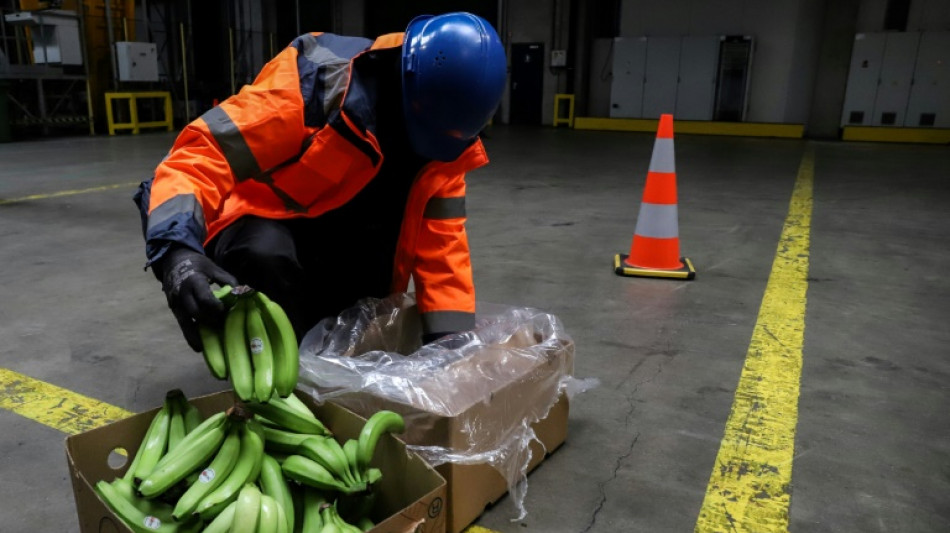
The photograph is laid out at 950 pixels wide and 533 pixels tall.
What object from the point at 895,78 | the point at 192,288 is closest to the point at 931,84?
the point at 895,78

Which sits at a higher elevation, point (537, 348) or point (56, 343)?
point (537, 348)

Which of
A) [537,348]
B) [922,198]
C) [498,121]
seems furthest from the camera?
[498,121]

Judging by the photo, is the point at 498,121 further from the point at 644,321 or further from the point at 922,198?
the point at 644,321

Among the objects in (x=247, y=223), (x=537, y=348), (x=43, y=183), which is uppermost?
(x=247, y=223)

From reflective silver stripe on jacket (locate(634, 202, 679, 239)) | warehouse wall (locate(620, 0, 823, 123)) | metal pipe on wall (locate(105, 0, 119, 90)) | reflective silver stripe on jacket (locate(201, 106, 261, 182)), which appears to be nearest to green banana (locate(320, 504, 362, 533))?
reflective silver stripe on jacket (locate(201, 106, 261, 182))

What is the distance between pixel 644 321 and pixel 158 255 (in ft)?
7.66

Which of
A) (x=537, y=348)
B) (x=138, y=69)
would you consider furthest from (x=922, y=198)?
(x=138, y=69)

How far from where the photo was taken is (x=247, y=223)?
216 cm

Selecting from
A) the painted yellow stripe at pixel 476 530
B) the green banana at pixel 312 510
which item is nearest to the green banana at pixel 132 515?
the green banana at pixel 312 510

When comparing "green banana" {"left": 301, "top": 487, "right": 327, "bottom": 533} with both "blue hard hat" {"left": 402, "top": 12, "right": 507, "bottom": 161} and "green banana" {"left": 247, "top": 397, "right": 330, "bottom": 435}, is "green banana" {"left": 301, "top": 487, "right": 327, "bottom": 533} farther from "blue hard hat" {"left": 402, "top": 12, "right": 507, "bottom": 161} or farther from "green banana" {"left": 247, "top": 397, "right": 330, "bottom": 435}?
"blue hard hat" {"left": 402, "top": 12, "right": 507, "bottom": 161}

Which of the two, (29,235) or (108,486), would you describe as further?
(29,235)

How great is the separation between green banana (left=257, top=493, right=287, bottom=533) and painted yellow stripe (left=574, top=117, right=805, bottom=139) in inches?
629

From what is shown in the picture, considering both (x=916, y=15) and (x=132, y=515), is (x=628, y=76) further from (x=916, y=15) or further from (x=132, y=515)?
(x=132, y=515)

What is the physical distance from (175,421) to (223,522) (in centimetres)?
39
